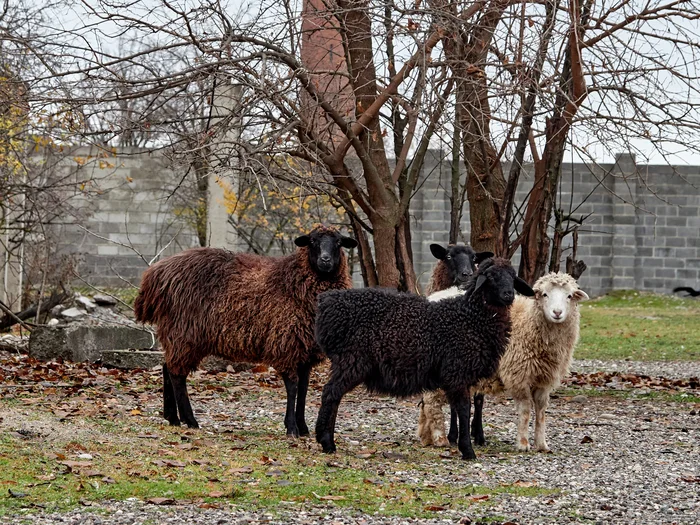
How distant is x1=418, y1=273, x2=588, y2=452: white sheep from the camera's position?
339 inches

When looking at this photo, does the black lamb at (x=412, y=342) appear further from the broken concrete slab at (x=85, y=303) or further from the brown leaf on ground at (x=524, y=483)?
the broken concrete slab at (x=85, y=303)

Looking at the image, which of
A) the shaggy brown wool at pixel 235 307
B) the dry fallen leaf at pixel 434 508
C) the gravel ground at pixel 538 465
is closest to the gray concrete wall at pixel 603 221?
the gravel ground at pixel 538 465

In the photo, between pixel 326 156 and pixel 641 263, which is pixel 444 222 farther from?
pixel 326 156

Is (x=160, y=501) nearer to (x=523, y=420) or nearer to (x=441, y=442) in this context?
(x=441, y=442)

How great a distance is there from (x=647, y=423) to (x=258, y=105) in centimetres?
527

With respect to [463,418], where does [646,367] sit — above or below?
below

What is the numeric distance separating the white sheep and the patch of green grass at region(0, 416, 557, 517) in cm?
75

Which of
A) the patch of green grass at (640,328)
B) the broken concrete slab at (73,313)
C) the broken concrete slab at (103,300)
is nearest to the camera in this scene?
the broken concrete slab at (73,313)

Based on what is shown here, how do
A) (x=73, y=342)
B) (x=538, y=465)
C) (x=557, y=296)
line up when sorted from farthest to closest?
(x=73, y=342), (x=557, y=296), (x=538, y=465)

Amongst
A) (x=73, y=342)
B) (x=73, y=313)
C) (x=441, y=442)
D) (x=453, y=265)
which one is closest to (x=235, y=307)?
(x=441, y=442)

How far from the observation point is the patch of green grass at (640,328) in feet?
55.6

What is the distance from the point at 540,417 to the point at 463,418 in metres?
0.95

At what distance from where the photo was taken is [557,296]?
341 inches

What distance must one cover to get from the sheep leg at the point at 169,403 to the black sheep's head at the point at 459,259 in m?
2.94
